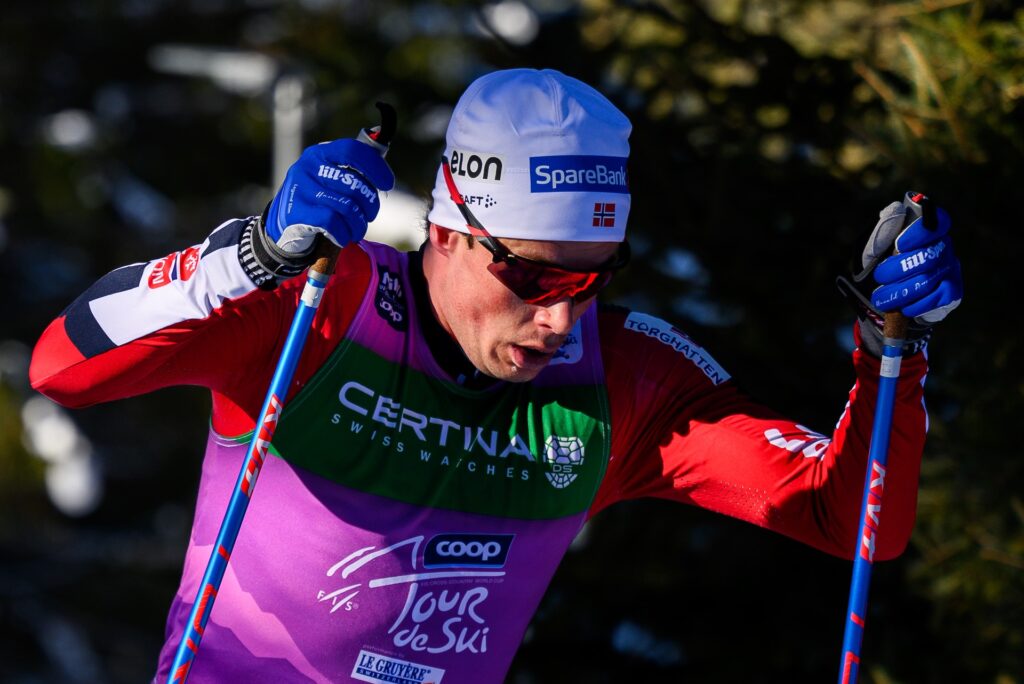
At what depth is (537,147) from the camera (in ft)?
8.92

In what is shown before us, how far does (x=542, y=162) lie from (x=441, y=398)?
1.88ft

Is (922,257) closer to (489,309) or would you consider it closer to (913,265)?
(913,265)

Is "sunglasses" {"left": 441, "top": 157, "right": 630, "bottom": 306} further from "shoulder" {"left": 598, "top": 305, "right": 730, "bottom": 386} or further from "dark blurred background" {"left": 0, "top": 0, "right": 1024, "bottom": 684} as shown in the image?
"dark blurred background" {"left": 0, "top": 0, "right": 1024, "bottom": 684}

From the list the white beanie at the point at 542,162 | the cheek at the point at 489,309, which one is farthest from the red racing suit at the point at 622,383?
the white beanie at the point at 542,162

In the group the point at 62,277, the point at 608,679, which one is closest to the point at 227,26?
the point at 62,277

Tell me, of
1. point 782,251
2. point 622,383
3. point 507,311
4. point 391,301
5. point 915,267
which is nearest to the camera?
point 915,267

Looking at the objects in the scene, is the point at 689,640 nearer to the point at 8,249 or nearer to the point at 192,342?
the point at 192,342

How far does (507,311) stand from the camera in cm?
271

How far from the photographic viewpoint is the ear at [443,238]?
2.83m

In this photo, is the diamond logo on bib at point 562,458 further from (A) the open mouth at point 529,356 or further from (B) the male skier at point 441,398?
(A) the open mouth at point 529,356

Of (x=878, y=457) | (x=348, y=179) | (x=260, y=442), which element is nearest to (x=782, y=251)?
(x=878, y=457)

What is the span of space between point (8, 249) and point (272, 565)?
45.0 ft

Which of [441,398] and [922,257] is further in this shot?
[441,398]

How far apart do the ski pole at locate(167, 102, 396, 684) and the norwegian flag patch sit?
1.53ft
